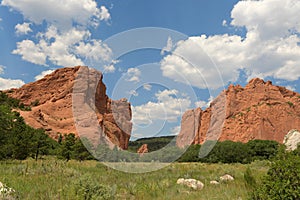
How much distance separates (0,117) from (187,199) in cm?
1642

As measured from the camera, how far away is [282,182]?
5.04 m

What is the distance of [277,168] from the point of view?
542 cm

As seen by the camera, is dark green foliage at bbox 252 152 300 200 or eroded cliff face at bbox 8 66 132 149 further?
eroded cliff face at bbox 8 66 132 149

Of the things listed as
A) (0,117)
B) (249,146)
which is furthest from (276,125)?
(0,117)

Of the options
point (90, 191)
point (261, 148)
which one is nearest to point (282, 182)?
point (90, 191)

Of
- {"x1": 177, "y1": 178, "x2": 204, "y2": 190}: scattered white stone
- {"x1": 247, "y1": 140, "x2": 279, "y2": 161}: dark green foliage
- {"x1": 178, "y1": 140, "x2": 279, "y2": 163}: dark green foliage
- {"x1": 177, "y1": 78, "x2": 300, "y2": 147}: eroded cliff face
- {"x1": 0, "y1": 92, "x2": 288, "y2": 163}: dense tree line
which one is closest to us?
{"x1": 177, "y1": 178, "x2": 204, "y2": 190}: scattered white stone

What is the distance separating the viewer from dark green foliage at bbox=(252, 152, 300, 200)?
485 cm

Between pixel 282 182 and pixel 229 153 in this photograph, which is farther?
pixel 229 153

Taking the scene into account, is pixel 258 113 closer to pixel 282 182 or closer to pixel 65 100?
pixel 65 100

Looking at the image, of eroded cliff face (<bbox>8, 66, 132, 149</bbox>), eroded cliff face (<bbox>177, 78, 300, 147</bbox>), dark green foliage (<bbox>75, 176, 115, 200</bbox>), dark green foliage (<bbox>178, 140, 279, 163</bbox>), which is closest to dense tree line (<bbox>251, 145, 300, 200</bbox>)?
dark green foliage (<bbox>75, 176, 115, 200</bbox>)

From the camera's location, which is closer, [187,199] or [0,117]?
[187,199]

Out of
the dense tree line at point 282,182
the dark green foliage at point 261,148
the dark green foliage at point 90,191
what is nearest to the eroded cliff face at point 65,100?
the dark green foliage at point 261,148

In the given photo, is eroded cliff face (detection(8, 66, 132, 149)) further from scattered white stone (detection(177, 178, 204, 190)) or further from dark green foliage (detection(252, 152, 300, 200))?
dark green foliage (detection(252, 152, 300, 200))

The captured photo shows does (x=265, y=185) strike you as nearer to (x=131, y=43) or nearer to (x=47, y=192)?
(x=47, y=192)
